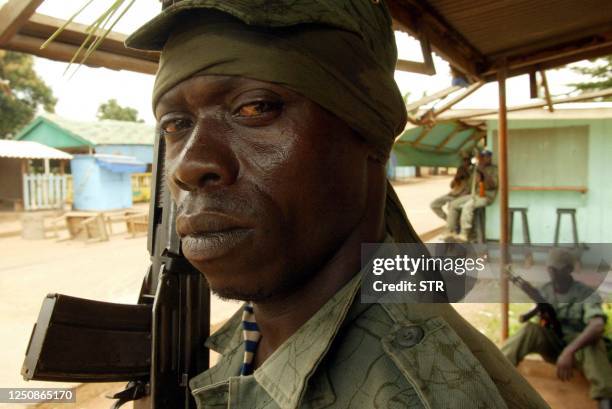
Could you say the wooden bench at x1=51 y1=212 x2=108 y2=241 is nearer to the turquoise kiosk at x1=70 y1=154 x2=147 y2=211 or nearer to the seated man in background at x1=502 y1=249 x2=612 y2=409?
the turquoise kiosk at x1=70 y1=154 x2=147 y2=211

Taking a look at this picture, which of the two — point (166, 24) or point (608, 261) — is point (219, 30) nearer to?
point (166, 24)

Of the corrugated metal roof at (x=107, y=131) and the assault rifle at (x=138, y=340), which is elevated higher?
the corrugated metal roof at (x=107, y=131)

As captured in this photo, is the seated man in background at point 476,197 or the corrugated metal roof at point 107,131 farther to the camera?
the corrugated metal roof at point 107,131

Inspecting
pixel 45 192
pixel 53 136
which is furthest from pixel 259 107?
pixel 53 136

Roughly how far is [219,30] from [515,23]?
2.64 metres

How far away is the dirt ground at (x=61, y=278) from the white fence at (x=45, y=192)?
1004 mm

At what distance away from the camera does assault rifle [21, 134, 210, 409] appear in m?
1.73

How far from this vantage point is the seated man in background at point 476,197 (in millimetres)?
7351

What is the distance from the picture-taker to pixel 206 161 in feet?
3.09

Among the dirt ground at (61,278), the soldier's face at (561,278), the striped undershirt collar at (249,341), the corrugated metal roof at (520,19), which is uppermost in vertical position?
the corrugated metal roof at (520,19)

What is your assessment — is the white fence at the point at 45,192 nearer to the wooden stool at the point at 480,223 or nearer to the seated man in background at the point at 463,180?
the seated man in background at the point at 463,180

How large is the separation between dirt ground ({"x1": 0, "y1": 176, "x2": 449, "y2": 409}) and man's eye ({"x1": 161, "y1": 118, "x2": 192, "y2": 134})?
3265 millimetres

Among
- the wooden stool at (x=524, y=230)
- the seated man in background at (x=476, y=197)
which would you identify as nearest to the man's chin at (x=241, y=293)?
the wooden stool at (x=524, y=230)

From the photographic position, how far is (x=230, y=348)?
142 cm
